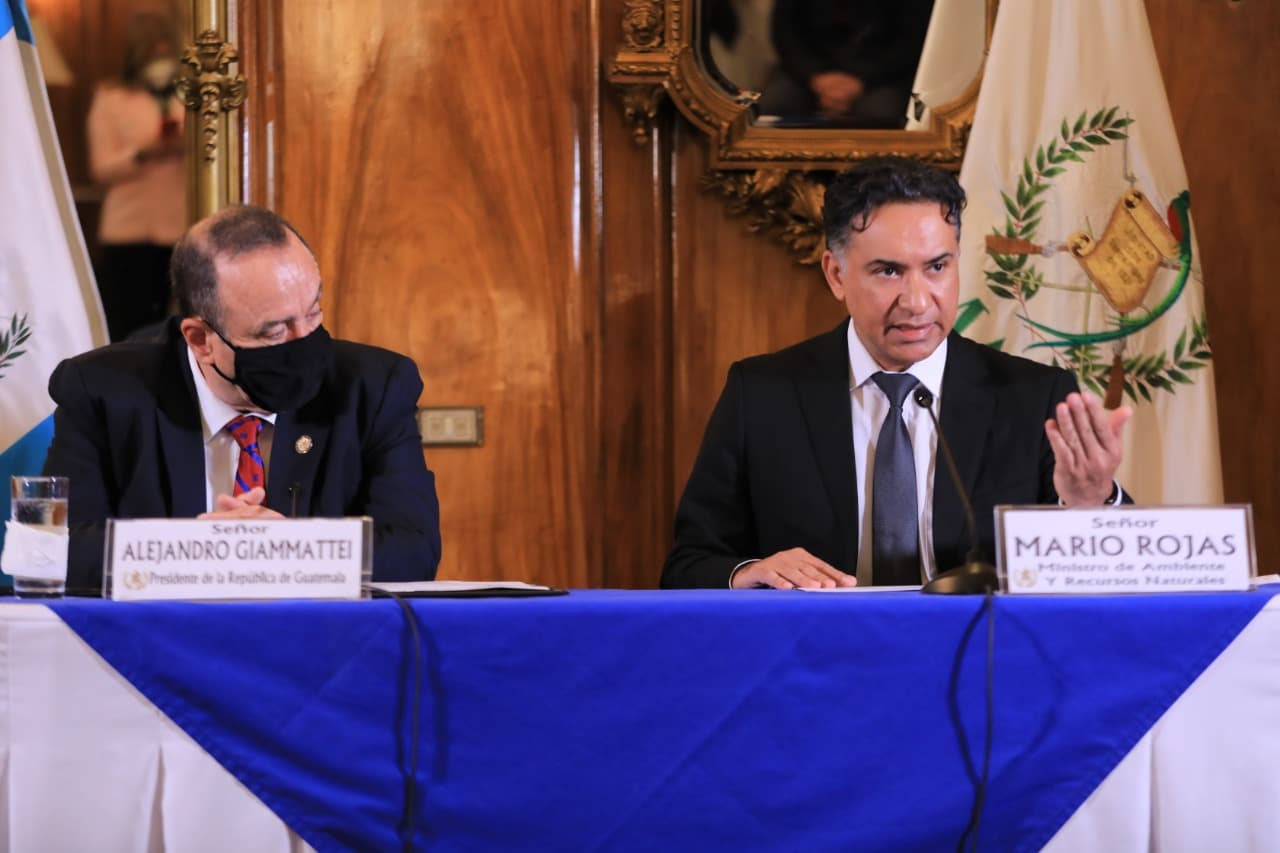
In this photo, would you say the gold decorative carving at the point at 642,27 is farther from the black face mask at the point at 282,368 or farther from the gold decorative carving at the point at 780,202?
the black face mask at the point at 282,368

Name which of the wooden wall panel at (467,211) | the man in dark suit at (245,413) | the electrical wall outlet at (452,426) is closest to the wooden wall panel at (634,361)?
the wooden wall panel at (467,211)

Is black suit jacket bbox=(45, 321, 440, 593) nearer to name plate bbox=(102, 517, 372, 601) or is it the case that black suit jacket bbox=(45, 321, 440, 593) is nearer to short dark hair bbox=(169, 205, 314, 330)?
short dark hair bbox=(169, 205, 314, 330)

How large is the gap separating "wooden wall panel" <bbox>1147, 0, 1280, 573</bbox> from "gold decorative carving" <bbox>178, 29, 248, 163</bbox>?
2386 millimetres

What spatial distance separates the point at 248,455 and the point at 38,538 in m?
0.67

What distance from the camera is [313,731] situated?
1415mm

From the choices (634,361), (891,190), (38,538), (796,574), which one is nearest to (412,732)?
(38,538)

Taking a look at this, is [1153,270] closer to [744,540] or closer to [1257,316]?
[1257,316]

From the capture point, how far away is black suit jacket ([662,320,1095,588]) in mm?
2311

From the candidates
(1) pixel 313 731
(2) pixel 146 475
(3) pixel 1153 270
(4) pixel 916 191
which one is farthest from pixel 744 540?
(3) pixel 1153 270

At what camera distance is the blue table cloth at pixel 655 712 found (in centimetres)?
141

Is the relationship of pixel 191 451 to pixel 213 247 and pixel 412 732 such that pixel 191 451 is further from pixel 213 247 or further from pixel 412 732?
pixel 412 732

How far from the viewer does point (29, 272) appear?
10.5 feet

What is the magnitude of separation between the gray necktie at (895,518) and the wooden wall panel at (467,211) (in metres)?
1.46

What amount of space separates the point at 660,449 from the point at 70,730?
2361mm
